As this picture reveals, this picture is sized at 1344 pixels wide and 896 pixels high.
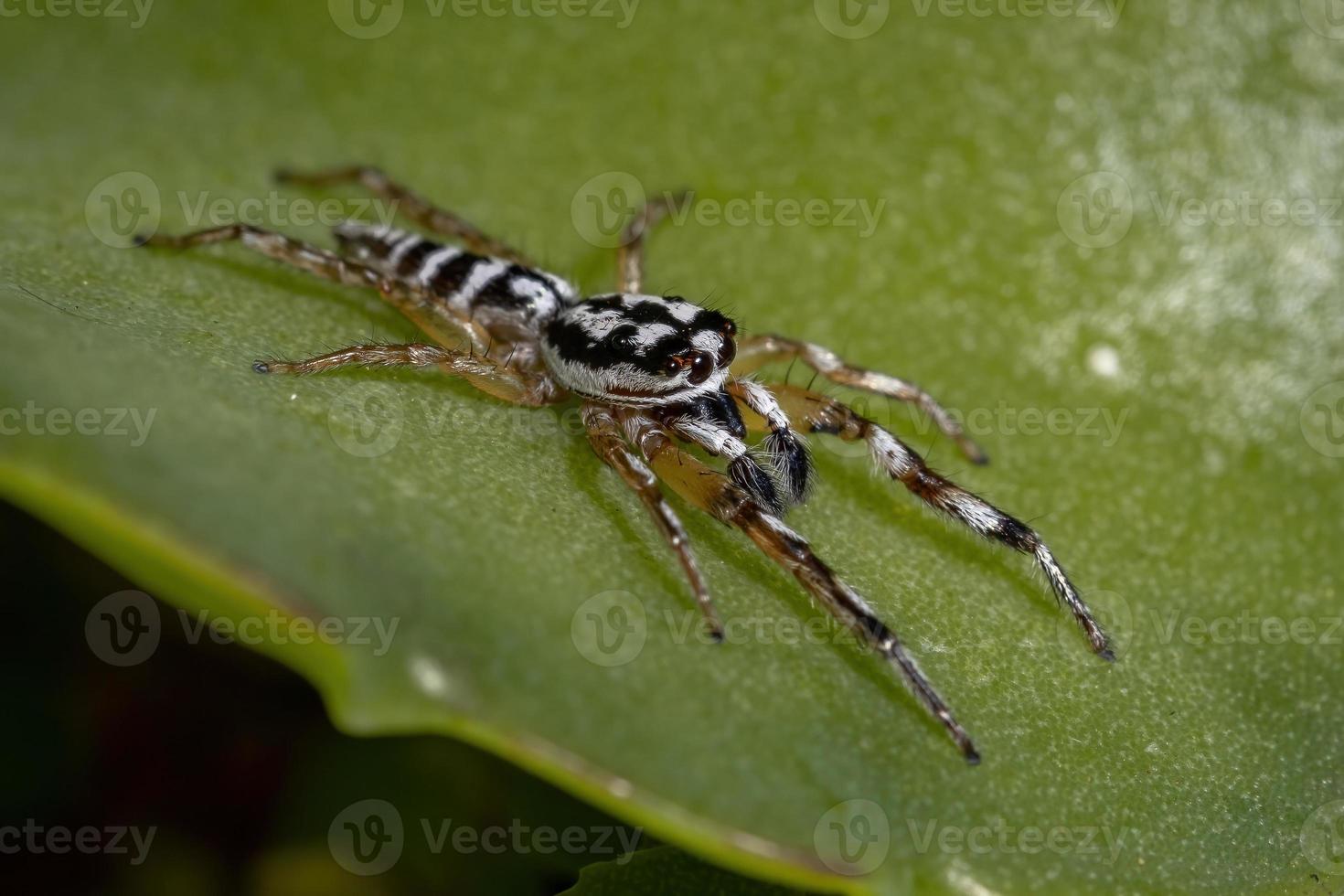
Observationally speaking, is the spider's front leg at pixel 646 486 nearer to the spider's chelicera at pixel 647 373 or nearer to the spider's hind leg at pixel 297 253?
the spider's chelicera at pixel 647 373

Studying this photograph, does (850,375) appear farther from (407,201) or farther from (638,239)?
(407,201)

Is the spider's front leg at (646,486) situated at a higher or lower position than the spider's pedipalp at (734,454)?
lower

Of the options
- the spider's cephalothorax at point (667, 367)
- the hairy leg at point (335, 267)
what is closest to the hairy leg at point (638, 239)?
the spider's cephalothorax at point (667, 367)

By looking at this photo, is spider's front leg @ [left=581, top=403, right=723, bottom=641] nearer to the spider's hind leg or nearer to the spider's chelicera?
the spider's chelicera

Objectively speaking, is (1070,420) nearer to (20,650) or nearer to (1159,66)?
(1159,66)

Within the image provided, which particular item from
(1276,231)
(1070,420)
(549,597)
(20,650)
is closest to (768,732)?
(549,597)

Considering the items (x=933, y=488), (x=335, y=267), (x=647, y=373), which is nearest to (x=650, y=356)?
(x=647, y=373)
